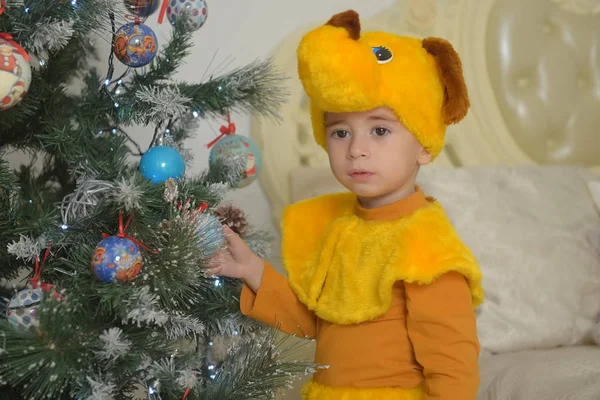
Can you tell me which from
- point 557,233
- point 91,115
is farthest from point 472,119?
point 91,115

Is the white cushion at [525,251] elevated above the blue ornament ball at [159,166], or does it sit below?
below

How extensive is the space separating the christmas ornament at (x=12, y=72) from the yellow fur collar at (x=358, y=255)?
0.58 meters

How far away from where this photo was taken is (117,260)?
2.58 feet

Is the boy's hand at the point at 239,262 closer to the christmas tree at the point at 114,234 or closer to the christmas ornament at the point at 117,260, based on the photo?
the christmas tree at the point at 114,234

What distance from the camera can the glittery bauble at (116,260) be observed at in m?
0.79

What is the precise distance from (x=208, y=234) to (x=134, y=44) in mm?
328

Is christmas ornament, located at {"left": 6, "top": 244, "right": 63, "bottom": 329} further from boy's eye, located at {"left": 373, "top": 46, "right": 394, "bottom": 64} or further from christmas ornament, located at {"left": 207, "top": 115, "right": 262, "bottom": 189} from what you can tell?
boy's eye, located at {"left": 373, "top": 46, "right": 394, "bottom": 64}

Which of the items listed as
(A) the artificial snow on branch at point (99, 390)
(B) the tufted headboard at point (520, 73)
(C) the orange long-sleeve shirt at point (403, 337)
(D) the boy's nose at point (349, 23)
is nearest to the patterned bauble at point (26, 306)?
(A) the artificial snow on branch at point (99, 390)

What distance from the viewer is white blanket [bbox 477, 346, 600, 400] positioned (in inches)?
43.9

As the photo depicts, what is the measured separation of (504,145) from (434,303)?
118cm

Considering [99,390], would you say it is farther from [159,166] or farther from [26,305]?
[159,166]

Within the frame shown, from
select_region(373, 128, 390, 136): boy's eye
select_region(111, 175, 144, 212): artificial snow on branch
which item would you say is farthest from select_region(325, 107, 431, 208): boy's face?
select_region(111, 175, 144, 212): artificial snow on branch

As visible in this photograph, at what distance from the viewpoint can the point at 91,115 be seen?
3.33ft

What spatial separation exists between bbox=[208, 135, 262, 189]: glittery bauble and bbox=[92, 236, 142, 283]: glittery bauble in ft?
1.15
